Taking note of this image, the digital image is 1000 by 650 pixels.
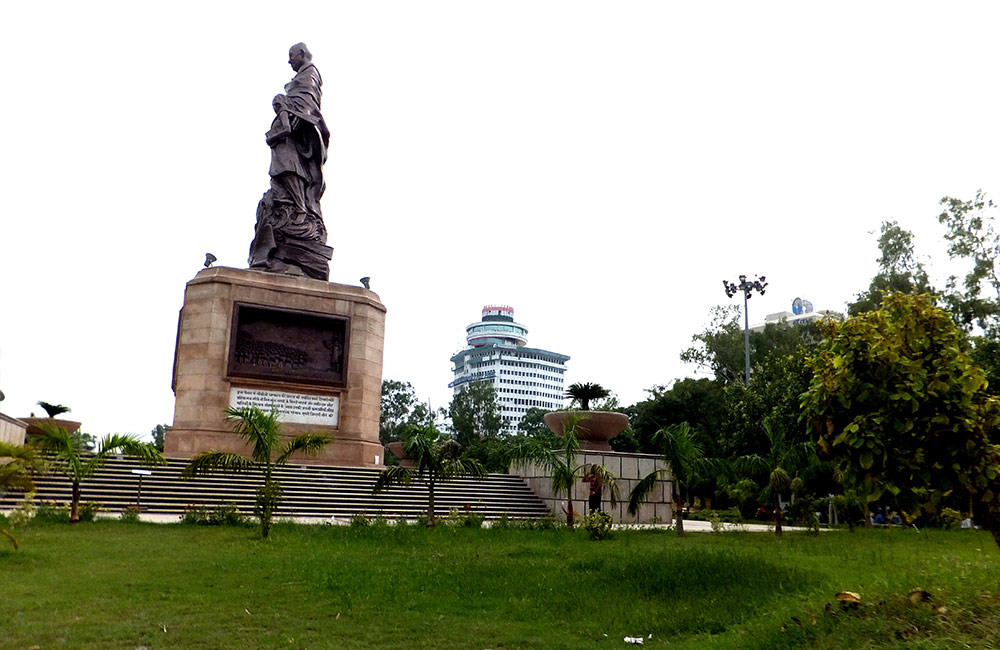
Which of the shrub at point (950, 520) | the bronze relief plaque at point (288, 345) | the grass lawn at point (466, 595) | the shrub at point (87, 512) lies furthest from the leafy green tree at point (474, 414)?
the grass lawn at point (466, 595)

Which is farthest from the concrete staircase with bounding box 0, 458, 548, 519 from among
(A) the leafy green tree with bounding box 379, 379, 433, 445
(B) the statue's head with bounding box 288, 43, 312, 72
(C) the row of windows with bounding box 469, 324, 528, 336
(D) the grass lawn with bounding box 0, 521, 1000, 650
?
(C) the row of windows with bounding box 469, 324, 528, 336

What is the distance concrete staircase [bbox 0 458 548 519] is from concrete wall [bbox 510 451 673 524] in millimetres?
439

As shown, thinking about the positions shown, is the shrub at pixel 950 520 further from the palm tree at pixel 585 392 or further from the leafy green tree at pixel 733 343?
the leafy green tree at pixel 733 343

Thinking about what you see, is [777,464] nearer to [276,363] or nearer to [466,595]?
[466,595]

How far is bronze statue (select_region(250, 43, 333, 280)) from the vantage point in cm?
2677

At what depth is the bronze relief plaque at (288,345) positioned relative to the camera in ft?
77.9

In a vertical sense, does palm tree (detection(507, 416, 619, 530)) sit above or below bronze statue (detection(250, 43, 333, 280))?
below

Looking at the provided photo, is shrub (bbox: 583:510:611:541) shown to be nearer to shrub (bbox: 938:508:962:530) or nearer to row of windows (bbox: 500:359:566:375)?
shrub (bbox: 938:508:962:530)

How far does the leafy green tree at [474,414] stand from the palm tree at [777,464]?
166 feet

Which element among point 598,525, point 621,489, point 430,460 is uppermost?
point 430,460

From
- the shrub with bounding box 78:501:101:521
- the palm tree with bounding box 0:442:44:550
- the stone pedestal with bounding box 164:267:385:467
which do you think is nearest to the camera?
the palm tree with bounding box 0:442:44:550

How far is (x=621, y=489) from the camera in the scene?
20.0 meters

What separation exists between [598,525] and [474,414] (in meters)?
55.7

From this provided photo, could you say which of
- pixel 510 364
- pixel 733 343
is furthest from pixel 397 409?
pixel 510 364
